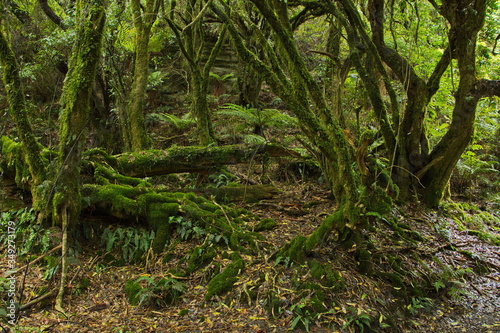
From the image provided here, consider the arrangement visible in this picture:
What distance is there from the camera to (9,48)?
4453mm

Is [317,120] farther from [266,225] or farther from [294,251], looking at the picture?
[266,225]

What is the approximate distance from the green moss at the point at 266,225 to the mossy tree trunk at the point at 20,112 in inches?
132

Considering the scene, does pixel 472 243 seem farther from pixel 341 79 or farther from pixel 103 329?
pixel 103 329

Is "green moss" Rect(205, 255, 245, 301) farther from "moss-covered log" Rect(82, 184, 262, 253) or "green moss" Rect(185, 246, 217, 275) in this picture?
"moss-covered log" Rect(82, 184, 262, 253)

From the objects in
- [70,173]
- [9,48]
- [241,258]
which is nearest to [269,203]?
[241,258]

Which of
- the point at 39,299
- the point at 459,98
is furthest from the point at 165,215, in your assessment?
the point at 459,98

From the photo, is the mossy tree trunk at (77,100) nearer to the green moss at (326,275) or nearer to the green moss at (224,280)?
the green moss at (224,280)

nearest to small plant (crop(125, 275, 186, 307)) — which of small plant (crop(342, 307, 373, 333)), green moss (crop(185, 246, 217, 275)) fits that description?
green moss (crop(185, 246, 217, 275))

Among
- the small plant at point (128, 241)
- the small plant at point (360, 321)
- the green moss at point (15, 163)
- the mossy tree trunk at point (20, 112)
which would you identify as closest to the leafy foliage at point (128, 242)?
the small plant at point (128, 241)

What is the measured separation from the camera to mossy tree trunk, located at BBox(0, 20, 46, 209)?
4.44 metres

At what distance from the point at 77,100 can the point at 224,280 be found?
3.16 m

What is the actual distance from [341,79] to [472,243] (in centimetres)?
440

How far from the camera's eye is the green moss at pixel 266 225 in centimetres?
551

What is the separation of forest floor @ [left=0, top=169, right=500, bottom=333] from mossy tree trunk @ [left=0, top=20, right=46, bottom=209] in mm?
1273
